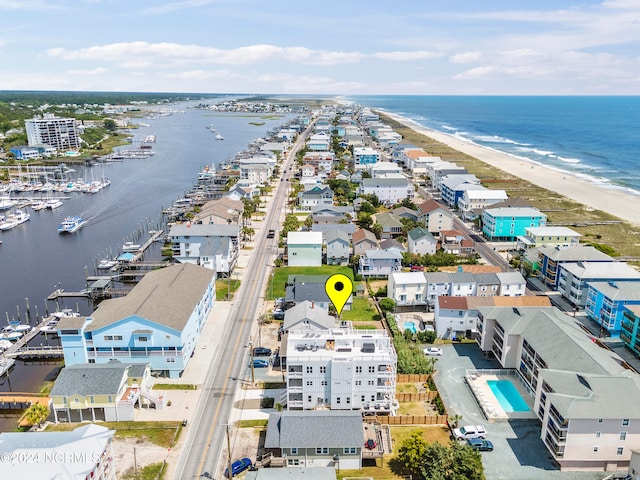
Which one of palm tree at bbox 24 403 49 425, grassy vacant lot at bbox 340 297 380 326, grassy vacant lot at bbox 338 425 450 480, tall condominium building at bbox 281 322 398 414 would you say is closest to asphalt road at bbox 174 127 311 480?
tall condominium building at bbox 281 322 398 414

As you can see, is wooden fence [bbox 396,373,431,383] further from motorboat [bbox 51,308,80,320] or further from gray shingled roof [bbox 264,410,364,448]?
motorboat [bbox 51,308,80,320]

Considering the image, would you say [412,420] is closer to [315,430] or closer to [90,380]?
[315,430]

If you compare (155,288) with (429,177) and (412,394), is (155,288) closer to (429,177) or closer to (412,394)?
(412,394)

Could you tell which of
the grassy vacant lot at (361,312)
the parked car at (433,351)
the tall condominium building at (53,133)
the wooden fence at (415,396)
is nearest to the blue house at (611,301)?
the parked car at (433,351)

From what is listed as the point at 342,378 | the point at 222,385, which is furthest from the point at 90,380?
the point at 342,378

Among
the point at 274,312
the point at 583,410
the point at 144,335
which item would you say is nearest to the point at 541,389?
the point at 583,410

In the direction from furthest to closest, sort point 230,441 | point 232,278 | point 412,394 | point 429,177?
1. point 429,177
2. point 232,278
3. point 412,394
4. point 230,441
